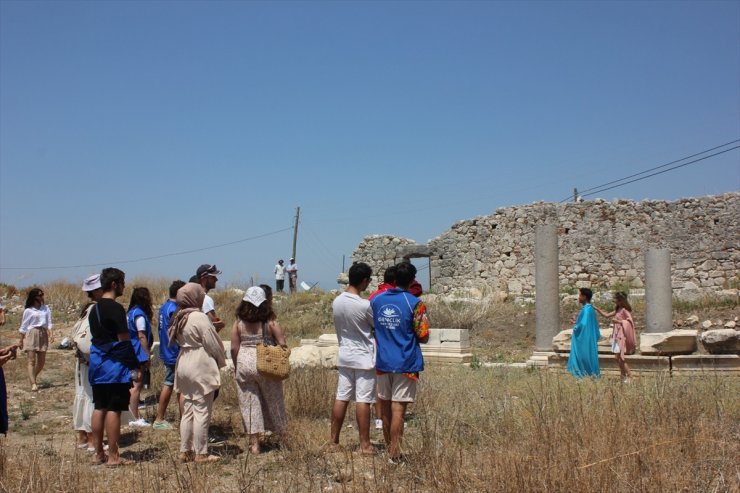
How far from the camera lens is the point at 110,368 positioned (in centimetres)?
602

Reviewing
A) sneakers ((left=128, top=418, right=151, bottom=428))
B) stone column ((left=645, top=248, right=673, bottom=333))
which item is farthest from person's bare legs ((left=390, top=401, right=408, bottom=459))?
stone column ((left=645, top=248, right=673, bottom=333))

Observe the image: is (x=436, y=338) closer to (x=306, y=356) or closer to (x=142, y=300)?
(x=306, y=356)

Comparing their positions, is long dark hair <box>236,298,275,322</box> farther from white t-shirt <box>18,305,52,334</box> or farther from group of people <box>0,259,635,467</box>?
white t-shirt <box>18,305,52,334</box>

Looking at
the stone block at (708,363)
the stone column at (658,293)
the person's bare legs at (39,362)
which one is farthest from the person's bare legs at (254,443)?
the stone column at (658,293)

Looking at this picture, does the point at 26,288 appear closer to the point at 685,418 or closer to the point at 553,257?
the point at 553,257

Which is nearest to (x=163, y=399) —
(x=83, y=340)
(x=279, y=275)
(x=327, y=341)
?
(x=83, y=340)

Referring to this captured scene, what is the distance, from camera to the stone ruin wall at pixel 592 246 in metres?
20.8

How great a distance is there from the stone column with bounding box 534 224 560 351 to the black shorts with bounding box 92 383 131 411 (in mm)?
9283

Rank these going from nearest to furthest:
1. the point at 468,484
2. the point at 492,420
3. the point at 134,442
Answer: the point at 468,484, the point at 492,420, the point at 134,442

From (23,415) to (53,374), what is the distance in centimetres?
445

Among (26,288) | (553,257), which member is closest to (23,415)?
(553,257)

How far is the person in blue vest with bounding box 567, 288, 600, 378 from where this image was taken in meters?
10.8

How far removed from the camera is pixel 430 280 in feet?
86.2

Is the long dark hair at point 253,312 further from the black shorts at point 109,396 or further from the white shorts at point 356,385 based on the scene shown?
the black shorts at point 109,396
